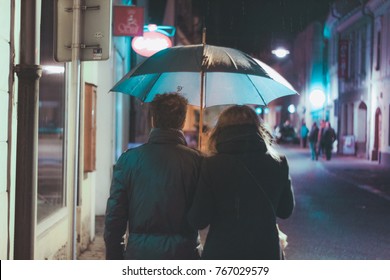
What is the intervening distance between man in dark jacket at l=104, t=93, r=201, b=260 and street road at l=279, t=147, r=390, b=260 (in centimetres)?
360

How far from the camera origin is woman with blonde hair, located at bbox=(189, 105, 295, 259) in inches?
109

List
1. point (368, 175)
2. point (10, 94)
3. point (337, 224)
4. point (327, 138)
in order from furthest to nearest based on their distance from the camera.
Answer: point (327, 138)
point (368, 175)
point (337, 224)
point (10, 94)

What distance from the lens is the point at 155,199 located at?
9.78ft

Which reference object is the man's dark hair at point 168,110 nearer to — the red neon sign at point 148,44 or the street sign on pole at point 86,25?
the street sign on pole at point 86,25

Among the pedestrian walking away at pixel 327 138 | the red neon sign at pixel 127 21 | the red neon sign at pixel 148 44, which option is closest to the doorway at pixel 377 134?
the pedestrian walking away at pixel 327 138

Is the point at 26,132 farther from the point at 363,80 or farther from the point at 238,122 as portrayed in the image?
the point at 363,80

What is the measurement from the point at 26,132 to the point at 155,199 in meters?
1.53

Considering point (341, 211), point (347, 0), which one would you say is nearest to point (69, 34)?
point (341, 211)

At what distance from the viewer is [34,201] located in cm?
414

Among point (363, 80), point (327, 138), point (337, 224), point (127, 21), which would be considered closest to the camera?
A: point (337, 224)

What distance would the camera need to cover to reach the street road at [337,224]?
21.8 feet

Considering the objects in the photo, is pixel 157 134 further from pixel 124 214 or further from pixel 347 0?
pixel 347 0

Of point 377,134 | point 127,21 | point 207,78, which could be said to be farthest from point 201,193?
point 377,134
